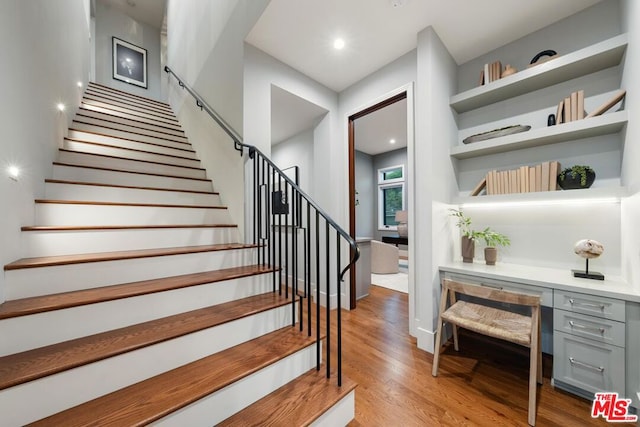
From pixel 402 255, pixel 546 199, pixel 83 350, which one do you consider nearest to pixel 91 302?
pixel 83 350

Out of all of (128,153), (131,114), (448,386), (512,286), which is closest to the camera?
(448,386)

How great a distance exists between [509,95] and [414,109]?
0.89 m

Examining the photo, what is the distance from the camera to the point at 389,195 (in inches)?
286

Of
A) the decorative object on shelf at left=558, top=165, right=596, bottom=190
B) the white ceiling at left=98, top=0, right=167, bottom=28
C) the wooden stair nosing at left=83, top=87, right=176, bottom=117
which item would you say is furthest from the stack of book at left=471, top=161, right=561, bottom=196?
the white ceiling at left=98, top=0, right=167, bottom=28

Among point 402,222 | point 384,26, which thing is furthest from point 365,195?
point 384,26

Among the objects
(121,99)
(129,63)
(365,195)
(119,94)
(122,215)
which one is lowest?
(122,215)

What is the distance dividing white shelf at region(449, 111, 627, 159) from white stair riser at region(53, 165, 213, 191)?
9.45ft

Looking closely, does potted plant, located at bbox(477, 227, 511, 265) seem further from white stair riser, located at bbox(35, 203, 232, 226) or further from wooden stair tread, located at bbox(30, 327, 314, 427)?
white stair riser, located at bbox(35, 203, 232, 226)

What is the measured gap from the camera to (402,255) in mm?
6590

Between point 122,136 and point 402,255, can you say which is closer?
point 122,136

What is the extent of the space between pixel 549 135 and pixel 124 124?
490cm

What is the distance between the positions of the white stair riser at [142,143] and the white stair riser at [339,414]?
3.36m

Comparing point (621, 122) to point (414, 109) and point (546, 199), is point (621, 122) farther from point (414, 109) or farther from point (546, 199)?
point (414, 109)

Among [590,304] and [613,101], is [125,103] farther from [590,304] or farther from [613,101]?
[590,304]
